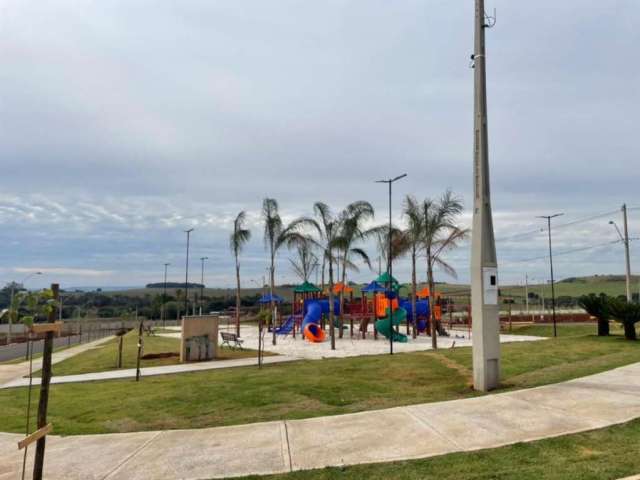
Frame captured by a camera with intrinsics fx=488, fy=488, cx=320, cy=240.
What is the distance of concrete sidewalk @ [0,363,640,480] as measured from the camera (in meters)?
5.96

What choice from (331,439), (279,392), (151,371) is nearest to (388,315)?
(151,371)

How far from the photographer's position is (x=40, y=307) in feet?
15.9

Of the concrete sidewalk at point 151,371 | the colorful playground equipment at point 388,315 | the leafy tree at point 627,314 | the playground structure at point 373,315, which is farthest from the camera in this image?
the playground structure at point 373,315

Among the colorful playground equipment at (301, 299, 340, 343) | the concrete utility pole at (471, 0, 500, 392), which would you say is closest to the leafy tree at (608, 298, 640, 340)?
the concrete utility pole at (471, 0, 500, 392)

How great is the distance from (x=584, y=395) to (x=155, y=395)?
868cm

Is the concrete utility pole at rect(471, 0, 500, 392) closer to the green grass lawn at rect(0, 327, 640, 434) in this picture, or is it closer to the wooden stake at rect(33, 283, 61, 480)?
the green grass lawn at rect(0, 327, 640, 434)

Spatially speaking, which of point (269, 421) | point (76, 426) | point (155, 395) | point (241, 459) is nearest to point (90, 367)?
point (155, 395)

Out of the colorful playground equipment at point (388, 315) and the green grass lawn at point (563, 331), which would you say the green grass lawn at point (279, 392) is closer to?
A: the colorful playground equipment at point (388, 315)

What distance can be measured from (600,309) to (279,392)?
17.2 m

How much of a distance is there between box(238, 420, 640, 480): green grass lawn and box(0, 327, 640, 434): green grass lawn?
2.82 metres

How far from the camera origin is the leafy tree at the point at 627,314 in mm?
19355

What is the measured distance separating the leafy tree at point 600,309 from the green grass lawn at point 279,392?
7.15m

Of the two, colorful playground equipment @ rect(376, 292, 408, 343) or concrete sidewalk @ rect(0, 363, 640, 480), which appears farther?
colorful playground equipment @ rect(376, 292, 408, 343)

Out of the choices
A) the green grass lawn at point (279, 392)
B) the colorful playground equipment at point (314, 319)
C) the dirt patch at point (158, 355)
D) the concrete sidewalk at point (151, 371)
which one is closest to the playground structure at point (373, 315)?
the colorful playground equipment at point (314, 319)
